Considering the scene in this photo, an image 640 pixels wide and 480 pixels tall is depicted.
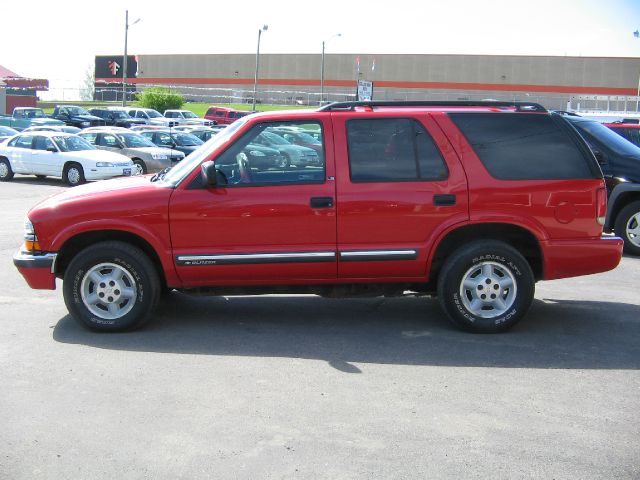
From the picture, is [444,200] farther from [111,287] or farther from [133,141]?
[133,141]

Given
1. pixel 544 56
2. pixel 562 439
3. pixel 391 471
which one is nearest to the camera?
pixel 391 471

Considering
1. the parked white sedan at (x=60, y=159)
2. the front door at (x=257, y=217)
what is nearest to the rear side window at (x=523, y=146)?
the front door at (x=257, y=217)

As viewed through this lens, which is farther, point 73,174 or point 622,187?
point 73,174

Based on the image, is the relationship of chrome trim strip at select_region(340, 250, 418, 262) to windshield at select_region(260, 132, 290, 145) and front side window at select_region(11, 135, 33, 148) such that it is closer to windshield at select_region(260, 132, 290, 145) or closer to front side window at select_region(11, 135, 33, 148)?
windshield at select_region(260, 132, 290, 145)

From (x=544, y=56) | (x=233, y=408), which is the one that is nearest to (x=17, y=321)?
(x=233, y=408)

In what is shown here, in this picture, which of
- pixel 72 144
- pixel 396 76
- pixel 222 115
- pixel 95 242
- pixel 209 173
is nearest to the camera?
pixel 209 173

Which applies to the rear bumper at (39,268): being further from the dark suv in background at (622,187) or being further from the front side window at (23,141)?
the front side window at (23,141)

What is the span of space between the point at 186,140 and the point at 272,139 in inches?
899

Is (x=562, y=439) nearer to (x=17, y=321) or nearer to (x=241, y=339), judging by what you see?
(x=241, y=339)

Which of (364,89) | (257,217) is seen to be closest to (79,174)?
(364,89)

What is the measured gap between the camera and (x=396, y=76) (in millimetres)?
80188

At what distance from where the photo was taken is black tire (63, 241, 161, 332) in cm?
664

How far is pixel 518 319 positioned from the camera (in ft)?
22.0

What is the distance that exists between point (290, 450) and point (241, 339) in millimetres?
2295
